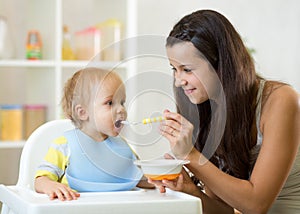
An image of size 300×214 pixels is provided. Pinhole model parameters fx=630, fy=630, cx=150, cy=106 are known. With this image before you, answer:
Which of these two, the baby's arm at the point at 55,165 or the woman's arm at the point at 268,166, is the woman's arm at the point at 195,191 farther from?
the baby's arm at the point at 55,165

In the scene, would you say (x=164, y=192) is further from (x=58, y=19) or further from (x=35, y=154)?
(x=58, y=19)

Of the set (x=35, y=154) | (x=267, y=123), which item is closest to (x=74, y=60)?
(x=35, y=154)

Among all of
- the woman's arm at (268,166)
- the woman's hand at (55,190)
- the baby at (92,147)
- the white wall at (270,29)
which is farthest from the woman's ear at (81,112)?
the white wall at (270,29)

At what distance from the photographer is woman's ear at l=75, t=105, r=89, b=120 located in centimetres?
154

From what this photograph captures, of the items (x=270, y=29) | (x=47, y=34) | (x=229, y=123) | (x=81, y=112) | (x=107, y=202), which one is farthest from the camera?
(x=270, y=29)

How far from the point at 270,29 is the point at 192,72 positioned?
2.44 m

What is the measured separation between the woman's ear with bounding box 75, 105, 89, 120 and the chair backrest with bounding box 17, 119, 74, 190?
1.03 ft

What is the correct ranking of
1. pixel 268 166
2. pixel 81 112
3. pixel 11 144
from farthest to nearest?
1. pixel 11 144
2. pixel 268 166
3. pixel 81 112

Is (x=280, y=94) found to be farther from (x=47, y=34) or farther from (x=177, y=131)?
(x=47, y=34)

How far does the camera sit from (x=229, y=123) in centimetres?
179

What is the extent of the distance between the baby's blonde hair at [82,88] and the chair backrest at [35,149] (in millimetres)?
222

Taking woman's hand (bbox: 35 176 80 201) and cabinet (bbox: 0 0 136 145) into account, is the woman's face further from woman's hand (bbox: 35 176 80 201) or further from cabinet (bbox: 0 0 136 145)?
cabinet (bbox: 0 0 136 145)

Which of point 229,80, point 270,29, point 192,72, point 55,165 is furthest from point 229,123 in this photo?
point 270,29

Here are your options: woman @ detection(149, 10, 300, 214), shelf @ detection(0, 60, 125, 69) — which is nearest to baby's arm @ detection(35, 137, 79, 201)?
woman @ detection(149, 10, 300, 214)
